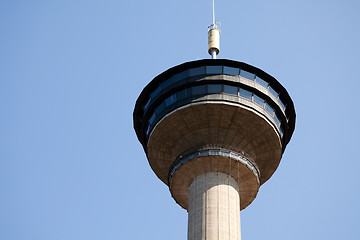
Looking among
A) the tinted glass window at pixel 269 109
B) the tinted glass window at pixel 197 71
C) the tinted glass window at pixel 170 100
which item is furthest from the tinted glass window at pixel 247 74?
the tinted glass window at pixel 170 100

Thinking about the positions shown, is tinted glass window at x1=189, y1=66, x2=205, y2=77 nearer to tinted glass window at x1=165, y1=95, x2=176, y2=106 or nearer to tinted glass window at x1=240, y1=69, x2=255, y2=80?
tinted glass window at x1=165, y1=95, x2=176, y2=106

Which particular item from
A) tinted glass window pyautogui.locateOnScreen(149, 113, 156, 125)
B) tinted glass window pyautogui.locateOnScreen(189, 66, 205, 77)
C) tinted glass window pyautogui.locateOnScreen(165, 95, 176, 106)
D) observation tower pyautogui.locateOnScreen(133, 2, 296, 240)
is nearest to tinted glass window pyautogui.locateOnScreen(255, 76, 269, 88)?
observation tower pyautogui.locateOnScreen(133, 2, 296, 240)

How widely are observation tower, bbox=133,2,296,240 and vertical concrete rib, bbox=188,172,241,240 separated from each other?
71mm

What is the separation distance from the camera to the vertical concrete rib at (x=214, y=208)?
39.9 m

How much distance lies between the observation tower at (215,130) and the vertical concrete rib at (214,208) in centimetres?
7

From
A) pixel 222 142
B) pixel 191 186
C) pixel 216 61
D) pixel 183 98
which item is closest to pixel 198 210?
pixel 191 186

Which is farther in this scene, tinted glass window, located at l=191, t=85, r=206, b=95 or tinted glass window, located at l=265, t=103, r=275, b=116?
tinted glass window, located at l=265, t=103, r=275, b=116

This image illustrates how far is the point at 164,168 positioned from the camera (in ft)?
151

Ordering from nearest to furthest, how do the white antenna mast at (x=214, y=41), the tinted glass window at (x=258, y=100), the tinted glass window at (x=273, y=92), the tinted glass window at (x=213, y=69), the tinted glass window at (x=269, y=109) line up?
1. the tinted glass window at (x=258, y=100)
2. the tinted glass window at (x=213, y=69)
3. the tinted glass window at (x=269, y=109)
4. the tinted glass window at (x=273, y=92)
5. the white antenna mast at (x=214, y=41)

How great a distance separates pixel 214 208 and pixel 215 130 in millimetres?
5726

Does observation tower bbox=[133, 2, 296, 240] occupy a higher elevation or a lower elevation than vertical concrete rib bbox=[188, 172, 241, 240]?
higher

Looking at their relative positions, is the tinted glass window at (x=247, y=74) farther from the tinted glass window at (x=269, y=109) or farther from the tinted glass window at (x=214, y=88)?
the tinted glass window at (x=269, y=109)

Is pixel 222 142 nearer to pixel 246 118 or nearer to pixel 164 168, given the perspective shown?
pixel 246 118

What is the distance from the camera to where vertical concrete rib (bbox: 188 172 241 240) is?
39.9 m
